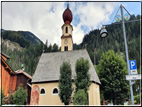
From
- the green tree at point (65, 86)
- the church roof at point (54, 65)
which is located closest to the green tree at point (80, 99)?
the green tree at point (65, 86)

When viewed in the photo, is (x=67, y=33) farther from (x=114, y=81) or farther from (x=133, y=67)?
(x=133, y=67)

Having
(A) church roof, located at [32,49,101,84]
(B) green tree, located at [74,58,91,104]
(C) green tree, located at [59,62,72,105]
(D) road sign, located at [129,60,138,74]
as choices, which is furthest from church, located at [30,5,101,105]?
(D) road sign, located at [129,60,138,74]

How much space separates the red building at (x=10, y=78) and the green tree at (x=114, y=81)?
43.5ft

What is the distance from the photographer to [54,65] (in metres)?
24.4

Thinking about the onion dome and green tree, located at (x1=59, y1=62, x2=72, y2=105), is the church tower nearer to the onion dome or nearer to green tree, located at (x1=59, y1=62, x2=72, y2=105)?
the onion dome

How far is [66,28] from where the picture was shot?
3497 centimetres

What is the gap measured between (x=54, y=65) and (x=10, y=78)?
297 inches

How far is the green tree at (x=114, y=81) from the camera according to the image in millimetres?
22797

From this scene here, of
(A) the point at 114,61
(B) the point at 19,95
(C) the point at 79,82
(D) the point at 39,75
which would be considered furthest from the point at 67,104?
(A) the point at 114,61

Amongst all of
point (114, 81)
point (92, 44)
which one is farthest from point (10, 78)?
point (92, 44)

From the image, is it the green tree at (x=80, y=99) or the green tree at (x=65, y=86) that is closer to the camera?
the green tree at (x=80, y=99)

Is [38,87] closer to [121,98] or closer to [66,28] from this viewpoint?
[121,98]

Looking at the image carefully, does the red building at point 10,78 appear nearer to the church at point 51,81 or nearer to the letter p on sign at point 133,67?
the church at point 51,81

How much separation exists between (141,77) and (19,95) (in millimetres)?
15201
